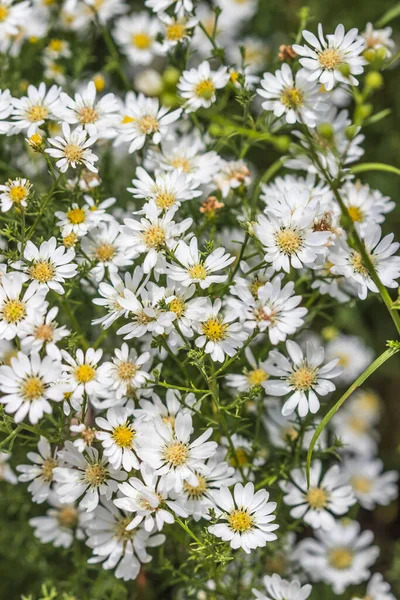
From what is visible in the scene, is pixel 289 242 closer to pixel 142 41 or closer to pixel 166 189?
pixel 166 189

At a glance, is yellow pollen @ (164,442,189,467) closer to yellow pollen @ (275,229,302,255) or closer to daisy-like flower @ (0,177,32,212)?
yellow pollen @ (275,229,302,255)

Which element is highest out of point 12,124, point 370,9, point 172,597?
point 370,9

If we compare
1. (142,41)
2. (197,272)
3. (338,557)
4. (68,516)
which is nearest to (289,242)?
(197,272)

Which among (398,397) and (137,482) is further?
(398,397)

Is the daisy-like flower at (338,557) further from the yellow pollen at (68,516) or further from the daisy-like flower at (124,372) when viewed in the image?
the daisy-like flower at (124,372)

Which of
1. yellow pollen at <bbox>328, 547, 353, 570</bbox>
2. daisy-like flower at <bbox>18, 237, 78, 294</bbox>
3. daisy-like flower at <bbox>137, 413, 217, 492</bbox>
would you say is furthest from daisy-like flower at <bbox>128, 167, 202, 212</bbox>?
yellow pollen at <bbox>328, 547, 353, 570</bbox>

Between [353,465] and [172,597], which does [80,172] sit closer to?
[172,597]

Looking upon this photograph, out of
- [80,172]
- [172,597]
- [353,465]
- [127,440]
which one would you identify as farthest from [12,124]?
[353,465]

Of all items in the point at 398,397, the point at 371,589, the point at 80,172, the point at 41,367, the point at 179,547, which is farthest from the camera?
the point at 398,397
